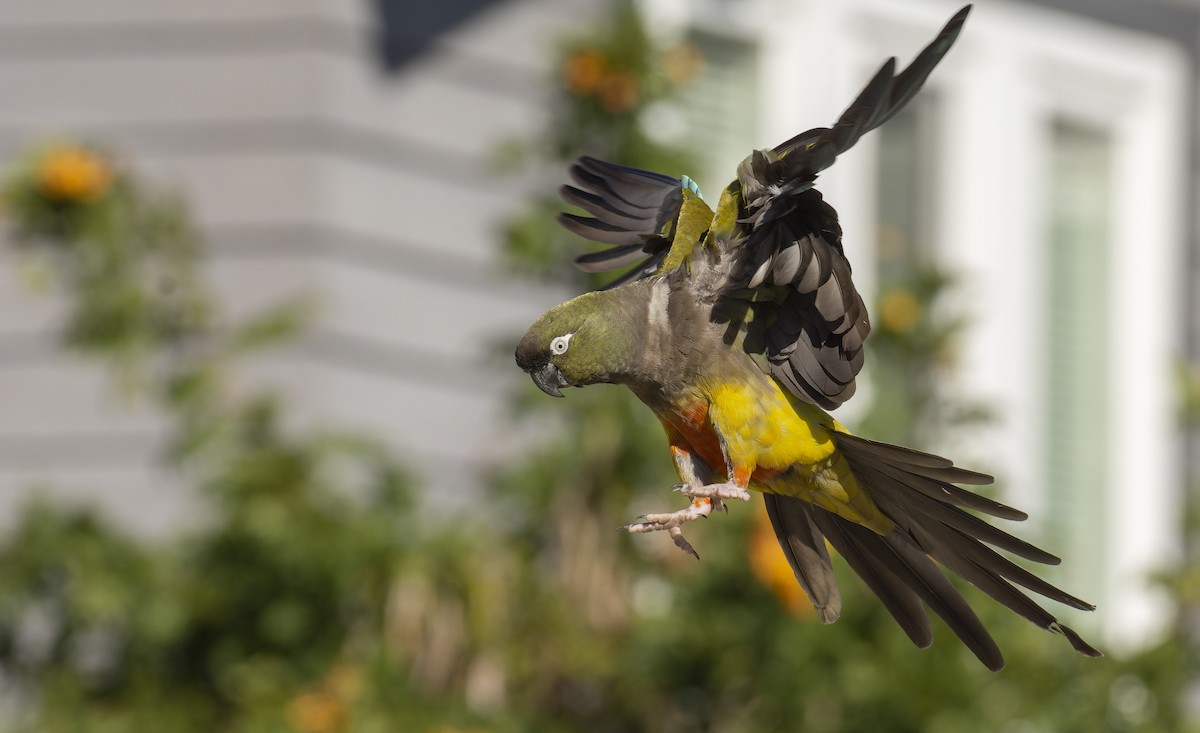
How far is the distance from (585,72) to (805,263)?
Result: 2756 millimetres

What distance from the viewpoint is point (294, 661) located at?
4285 millimetres

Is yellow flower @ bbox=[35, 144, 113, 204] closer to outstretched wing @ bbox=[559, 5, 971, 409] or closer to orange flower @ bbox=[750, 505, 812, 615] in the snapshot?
orange flower @ bbox=[750, 505, 812, 615]

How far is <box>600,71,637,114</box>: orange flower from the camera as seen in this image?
14.6 ft

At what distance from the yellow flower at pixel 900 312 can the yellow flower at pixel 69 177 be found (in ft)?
6.75

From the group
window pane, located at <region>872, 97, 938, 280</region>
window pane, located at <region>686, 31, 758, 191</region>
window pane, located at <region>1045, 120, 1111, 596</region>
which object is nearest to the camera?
window pane, located at <region>686, 31, 758, 191</region>

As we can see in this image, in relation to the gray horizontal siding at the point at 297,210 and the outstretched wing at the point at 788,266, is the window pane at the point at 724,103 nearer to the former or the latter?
the gray horizontal siding at the point at 297,210

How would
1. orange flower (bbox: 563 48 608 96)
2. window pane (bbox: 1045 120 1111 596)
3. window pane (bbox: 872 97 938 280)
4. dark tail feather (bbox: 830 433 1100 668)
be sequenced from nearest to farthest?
1. dark tail feather (bbox: 830 433 1100 668)
2. orange flower (bbox: 563 48 608 96)
3. window pane (bbox: 872 97 938 280)
4. window pane (bbox: 1045 120 1111 596)

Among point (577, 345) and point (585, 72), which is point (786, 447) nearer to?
point (577, 345)

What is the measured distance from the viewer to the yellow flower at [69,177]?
13.8 feet

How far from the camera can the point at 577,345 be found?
175cm

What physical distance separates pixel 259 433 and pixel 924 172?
3.01m

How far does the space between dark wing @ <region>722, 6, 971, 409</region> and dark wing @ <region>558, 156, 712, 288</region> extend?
1.09 feet

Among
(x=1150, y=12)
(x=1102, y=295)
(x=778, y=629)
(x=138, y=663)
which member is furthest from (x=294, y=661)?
(x=1150, y=12)

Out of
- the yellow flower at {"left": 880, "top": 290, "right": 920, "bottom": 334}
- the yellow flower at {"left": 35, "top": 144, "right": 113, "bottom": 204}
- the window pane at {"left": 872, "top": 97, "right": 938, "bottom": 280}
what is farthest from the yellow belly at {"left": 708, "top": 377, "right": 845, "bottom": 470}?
the window pane at {"left": 872, "top": 97, "right": 938, "bottom": 280}
